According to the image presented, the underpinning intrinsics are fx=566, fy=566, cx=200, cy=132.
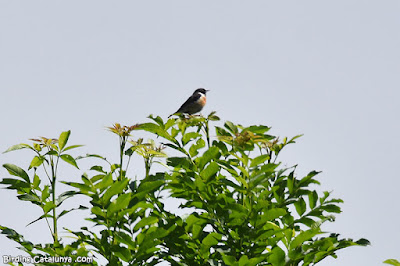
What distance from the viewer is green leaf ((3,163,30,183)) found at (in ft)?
16.5

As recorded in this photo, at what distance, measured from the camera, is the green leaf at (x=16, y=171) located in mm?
5023

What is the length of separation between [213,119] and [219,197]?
36.9 inches

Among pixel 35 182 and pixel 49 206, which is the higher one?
pixel 35 182

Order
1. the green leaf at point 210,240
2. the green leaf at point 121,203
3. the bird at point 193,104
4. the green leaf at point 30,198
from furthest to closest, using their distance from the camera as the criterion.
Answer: the bird at point 193,104, the green leaf at point 30,198, the green leaf at point 210,240, the green leaf at point 121,203

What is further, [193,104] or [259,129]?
[193,104]

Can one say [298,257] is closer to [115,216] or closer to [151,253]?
[151,253]

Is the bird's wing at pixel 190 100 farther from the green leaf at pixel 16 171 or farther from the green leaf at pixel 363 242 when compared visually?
the green leaf at pixel 363 242

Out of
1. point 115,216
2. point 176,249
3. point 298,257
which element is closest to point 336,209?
point 298,257

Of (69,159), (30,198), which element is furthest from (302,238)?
(30,198)

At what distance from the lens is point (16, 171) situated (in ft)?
16.6

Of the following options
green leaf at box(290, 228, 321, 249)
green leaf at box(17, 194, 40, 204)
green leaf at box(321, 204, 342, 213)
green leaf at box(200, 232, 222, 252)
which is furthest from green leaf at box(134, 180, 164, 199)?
green leaf at box(321, 204, 342, 213)

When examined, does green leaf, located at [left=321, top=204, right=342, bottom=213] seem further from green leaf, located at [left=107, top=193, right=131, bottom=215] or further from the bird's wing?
the bird's wing

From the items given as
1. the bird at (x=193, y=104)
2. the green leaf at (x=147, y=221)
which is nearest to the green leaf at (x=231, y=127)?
the green leaf at (x=147, y=221)

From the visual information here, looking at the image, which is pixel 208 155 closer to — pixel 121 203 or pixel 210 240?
pixel 210 240
